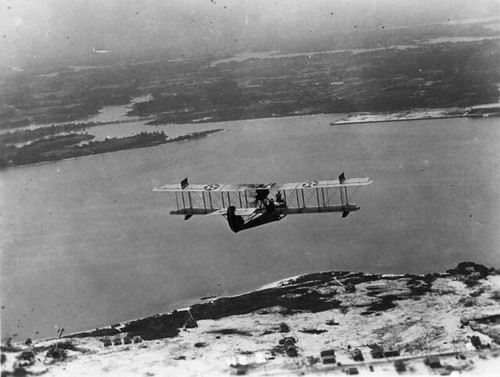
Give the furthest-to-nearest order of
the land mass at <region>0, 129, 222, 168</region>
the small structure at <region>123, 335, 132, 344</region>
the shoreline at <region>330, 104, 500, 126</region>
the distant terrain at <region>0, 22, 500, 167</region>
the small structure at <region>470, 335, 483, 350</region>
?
1. the shoreline at <region>330, 104, 500, 126</region>
2. the distant terrain at <region>0, 22, 500, 167</region>
3. the land mass at <region>0, 129, 222, 168</region>
4. the small structure at <region>123, 335, 132, 344</region>
5. the small structure at <region>470, 335, 483, 350</region>

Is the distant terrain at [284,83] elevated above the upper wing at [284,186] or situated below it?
above

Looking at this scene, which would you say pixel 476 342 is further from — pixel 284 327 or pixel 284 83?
pixel 284 83

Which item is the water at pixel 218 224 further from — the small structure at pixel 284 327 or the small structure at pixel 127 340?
the small structure at pixel 284 327

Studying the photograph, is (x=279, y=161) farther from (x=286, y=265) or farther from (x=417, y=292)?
(x=417, y=292)

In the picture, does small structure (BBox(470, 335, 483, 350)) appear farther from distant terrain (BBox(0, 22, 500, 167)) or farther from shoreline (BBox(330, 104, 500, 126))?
shoreline (BBox(330, 104, 500, 126))

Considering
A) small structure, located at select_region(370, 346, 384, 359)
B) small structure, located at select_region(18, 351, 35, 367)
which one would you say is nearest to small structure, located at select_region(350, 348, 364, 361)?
small structure, located at select_region(370, 346, 384, 359)

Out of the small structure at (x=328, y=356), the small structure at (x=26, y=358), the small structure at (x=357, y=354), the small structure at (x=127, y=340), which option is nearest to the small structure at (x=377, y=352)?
the small structure at (x=357, y=354)

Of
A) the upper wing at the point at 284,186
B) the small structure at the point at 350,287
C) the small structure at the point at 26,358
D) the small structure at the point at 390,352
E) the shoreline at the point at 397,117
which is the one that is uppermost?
the shoreline at the point at 397,117
